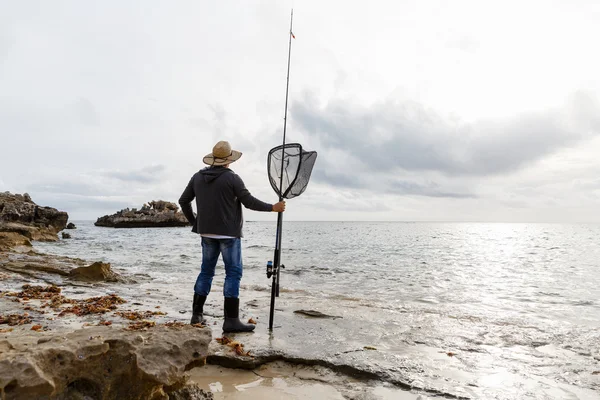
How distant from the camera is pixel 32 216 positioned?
4047cm

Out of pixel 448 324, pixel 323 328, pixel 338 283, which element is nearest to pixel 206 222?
pixel 323 328

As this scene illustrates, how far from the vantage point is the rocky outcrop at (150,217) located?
83.1 m

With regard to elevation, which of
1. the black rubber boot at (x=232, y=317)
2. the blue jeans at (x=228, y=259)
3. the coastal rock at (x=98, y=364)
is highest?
the blue jeans at (x=228, y=259)

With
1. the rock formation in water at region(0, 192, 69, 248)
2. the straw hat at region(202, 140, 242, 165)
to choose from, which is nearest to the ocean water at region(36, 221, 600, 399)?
the straw hat at region(202, 140, 242, 165)

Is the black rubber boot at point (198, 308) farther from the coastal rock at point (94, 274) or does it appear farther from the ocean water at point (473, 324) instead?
the coastal rock at point (94, 274)

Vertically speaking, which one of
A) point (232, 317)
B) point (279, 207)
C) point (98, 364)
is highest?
point (279, 207)

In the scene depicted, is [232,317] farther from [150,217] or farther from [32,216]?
[150,217]

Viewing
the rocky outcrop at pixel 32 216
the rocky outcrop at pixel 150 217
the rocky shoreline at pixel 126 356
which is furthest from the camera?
the rocky outcrop at pixel 150 217

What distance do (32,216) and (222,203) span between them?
149 feet

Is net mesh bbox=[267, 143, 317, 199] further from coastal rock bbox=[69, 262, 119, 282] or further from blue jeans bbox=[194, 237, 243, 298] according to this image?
coastal rock bbox=[69, 262, 119, 282]

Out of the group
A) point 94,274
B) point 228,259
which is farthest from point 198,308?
point 94,274

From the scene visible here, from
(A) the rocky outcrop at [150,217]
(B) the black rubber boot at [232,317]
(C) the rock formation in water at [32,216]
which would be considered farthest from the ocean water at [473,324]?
(A) the rocky outcrop at [150,217]

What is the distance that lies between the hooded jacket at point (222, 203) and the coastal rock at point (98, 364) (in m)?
2.13

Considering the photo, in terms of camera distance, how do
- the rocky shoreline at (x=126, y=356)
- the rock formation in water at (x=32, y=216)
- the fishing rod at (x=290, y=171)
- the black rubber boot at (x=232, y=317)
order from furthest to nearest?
the rock formation in water at (x=32, y=216), the fishing rod at (x=290, y=171), the black rubber boot at (x=232, y=317), the rocky shoreline at (x=126, y=356)
